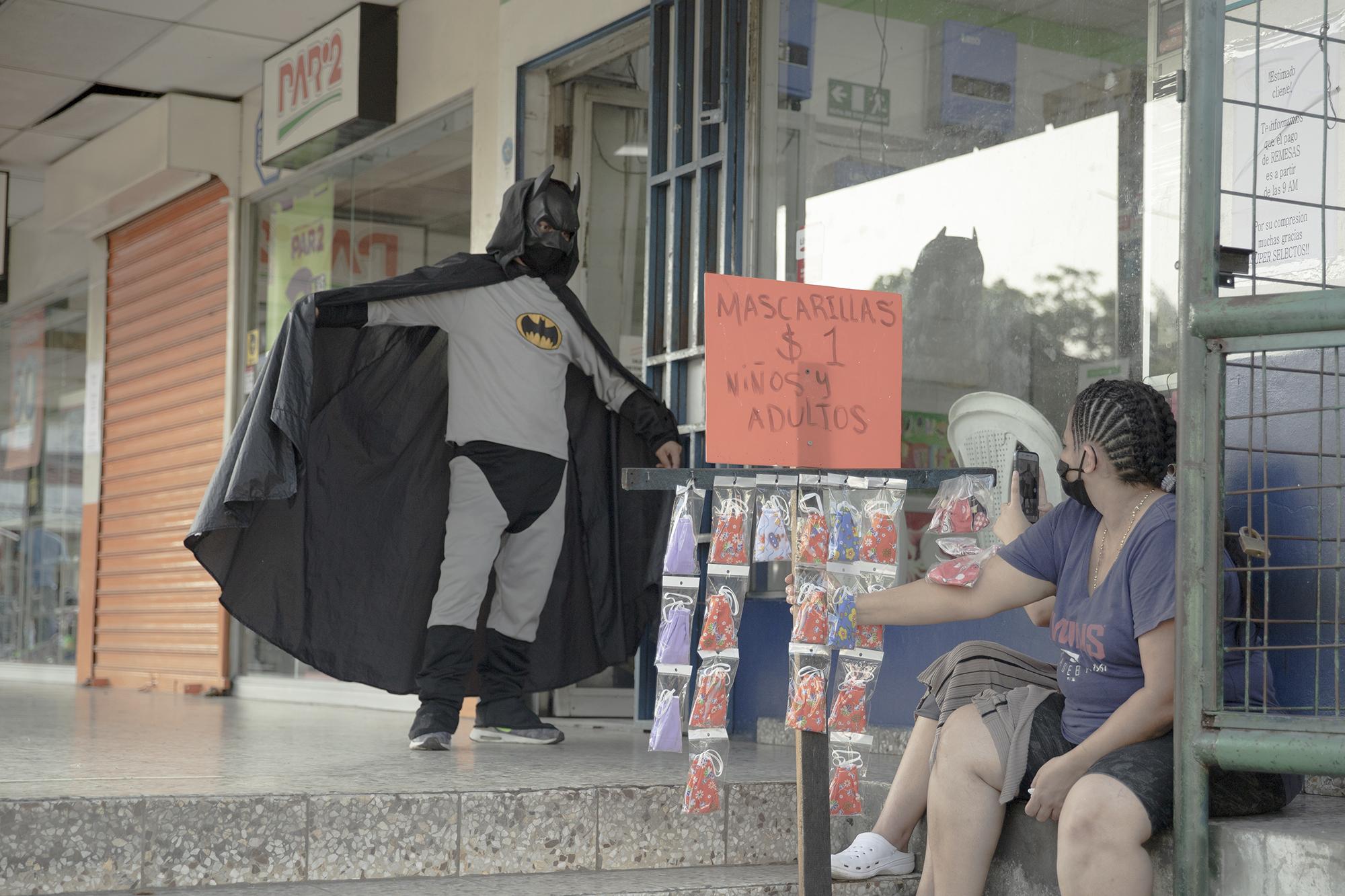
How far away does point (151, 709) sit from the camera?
603cm

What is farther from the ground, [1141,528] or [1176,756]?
[1141,528]

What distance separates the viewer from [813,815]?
2.66m

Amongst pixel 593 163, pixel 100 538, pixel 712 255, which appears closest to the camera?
pixel 712 255

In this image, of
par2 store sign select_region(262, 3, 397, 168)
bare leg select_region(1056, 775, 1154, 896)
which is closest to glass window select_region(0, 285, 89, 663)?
par2 store sign select_region(262, 3, 397, 168)

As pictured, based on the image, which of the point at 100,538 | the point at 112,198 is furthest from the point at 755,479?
the point at 100,538

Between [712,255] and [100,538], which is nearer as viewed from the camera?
[712,255]

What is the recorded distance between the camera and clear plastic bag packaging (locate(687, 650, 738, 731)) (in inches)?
103

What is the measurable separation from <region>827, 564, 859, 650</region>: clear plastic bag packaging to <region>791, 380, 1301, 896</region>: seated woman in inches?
1.7

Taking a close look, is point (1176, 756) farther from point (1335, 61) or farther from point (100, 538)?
point (100, 538)

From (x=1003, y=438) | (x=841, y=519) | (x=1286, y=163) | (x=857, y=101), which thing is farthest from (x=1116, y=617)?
(x=857, y=101)

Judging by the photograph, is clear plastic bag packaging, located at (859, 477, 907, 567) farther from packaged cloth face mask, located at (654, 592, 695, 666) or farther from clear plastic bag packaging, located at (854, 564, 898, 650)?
packaged cloth face mask, located at (654, 592, 695, 666)

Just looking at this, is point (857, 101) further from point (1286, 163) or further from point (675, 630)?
point (675, 630)

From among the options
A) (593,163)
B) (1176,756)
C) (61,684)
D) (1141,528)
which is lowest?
(61,684)

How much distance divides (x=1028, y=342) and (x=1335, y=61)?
1160mm
